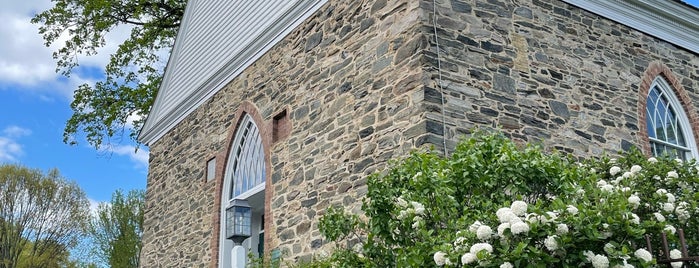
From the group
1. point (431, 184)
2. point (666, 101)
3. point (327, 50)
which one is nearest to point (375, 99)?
point (327, 50)

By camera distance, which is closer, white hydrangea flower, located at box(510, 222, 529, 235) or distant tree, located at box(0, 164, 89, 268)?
white hydrangea flower, located at box(510, 222, 529, 235)

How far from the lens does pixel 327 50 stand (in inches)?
379

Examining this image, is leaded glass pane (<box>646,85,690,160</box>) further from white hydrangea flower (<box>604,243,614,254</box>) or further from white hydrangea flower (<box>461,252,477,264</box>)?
white hydrangea flower (<box>461,252,477,264</box>)

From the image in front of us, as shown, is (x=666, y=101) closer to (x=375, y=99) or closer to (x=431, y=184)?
(x=375, y=99)

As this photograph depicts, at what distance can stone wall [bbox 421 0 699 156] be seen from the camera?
802 centimetres

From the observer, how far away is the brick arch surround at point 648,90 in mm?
9938

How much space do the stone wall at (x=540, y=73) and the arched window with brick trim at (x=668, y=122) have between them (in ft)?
1.78

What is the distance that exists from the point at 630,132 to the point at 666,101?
1.79m

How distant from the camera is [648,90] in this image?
10.4 m

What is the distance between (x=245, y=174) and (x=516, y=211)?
769 centimetres

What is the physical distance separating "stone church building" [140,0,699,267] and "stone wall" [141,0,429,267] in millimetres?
27

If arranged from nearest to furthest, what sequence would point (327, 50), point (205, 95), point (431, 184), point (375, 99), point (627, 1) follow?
point (431, 184) → point (375, 99) → point (327, 50) → point (627, 1) → point (205, 95)

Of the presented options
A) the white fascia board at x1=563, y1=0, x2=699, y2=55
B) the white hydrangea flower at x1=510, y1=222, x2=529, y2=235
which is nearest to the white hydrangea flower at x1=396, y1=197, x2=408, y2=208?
the white hydrangea flower at x1=510, y1=222, x2=529, y2=235

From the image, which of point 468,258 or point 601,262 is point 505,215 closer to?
point 468,258
